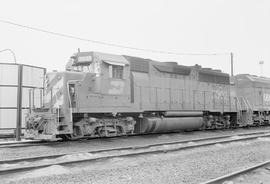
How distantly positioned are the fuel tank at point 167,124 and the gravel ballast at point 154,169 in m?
3.81

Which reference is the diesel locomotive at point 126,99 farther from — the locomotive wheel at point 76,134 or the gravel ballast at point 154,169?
the gravel ballast at point 154,169

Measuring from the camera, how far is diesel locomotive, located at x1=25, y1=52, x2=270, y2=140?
10.2m

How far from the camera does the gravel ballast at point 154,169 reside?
218 inches

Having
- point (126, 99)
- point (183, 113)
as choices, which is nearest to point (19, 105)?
point (126, 99)

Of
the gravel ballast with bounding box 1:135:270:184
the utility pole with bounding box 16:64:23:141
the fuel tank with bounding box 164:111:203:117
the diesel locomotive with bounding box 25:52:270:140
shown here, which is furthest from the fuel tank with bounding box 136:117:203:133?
the utility pole with bounding box 16:64:23:141

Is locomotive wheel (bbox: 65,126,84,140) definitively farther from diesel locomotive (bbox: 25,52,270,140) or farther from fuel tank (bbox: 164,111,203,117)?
fuel tank (bbox: 164,111,203,117)

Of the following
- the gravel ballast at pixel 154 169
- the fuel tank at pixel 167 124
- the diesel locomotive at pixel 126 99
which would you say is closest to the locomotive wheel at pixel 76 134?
the diesel locomotive at pixel 126 99

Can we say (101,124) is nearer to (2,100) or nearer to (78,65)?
(78,65)

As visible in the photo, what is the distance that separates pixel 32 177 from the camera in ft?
18.3

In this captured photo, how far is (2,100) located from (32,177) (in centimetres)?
801

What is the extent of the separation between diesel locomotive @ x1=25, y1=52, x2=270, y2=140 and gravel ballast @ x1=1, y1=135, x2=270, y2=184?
10.7ft

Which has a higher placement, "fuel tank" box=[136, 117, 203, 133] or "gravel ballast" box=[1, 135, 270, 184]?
"fuel tank" box=[136, 117, 203, 133]

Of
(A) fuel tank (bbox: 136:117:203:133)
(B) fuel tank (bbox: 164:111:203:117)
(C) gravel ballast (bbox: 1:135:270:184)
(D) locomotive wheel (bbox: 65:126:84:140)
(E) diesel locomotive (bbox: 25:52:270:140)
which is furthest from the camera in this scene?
(B) fuel tank (bbox: 164:111:203:117)

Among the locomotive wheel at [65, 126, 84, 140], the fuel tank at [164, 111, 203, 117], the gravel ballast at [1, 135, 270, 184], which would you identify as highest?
the fuel tank at [164, 111, 203, 117]
